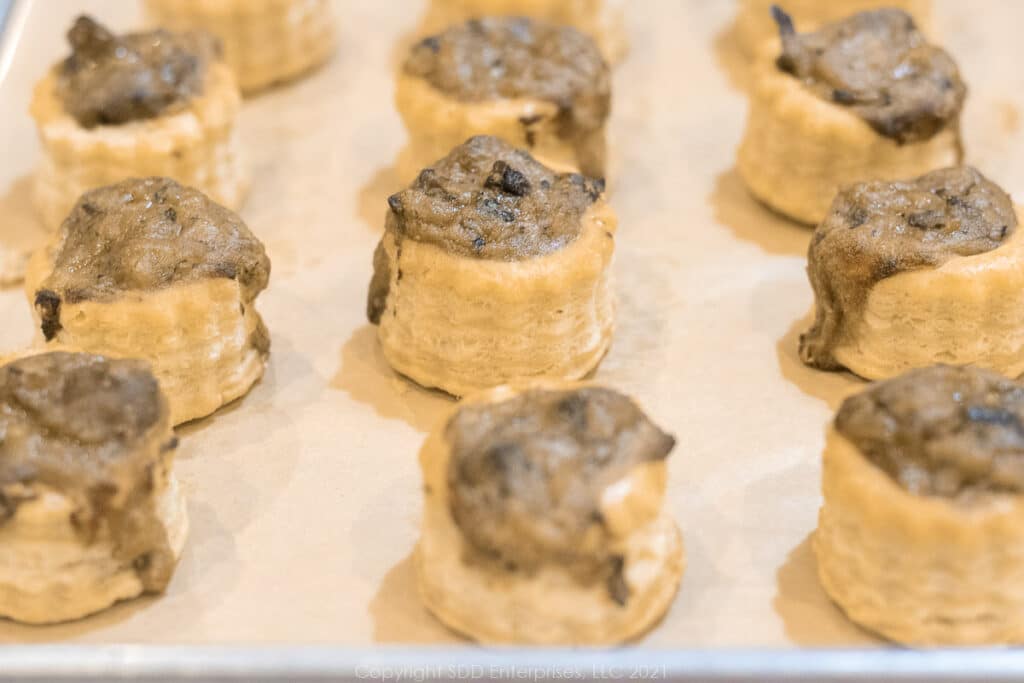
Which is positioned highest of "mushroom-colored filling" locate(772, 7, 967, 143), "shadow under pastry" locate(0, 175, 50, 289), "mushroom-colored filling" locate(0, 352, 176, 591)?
"mushroom-colored filling" locate(772, 7, 967, 143)

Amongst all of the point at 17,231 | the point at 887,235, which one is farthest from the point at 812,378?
the point at 17,231

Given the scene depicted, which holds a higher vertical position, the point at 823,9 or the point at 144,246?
the point at 823,9

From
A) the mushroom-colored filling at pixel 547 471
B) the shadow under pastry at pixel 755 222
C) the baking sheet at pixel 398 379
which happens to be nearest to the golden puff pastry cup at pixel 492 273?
the baking sheet at pixel 398 379

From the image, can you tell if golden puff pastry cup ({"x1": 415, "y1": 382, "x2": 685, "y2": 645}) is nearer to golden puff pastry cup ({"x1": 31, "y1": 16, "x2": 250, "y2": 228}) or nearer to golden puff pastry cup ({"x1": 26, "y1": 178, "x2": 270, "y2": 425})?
golden puff pastry cup ({"x1": 26, "y1": 178, "x2": 270, "y2": 425})

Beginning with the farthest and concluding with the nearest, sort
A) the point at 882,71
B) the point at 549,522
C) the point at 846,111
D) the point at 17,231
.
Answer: the point at 17,231 → the point at 882,71 → the point at 846,111 → the point at 549,522

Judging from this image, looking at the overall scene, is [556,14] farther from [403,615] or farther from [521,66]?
[403,615]

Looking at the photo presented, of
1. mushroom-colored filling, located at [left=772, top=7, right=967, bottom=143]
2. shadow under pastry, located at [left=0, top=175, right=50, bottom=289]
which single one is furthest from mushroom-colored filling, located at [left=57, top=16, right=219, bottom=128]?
mushroom-colored filling, located at [left=772, top=7, right=967, bottom=143]

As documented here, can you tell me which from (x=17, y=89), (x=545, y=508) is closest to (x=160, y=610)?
(x=545, y=508)
